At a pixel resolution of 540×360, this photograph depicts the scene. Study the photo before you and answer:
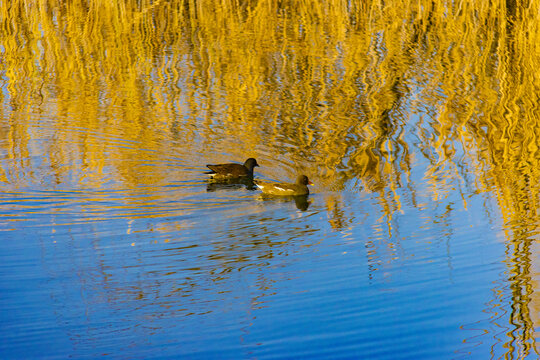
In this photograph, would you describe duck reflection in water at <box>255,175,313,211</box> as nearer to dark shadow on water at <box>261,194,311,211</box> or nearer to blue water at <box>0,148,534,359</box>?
dark shadow on water at <box>261,194,311,211</box>

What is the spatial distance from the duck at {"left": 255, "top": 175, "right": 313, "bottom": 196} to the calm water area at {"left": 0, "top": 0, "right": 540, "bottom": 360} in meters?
0.15

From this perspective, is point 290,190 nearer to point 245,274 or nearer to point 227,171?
point 227,171

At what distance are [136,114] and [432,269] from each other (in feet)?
19.9

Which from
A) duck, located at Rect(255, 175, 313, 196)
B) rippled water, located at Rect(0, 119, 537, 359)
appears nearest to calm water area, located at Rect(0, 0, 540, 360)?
rippled water, located at Rect(0, 119, 537, 359)

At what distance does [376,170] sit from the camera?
9477 mm

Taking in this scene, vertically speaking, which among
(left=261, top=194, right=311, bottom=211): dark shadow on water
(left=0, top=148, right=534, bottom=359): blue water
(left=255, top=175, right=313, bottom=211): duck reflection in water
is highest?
(left=255, top=175, right=313, bottom=211): duck reflection in water

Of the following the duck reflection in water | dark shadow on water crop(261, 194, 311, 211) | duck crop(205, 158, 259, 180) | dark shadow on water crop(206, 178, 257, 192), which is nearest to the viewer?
→ dark shadow on water crop(261, 194, 311, 211)

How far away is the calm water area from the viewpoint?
5.83 metres

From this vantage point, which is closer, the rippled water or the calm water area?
the rippled water

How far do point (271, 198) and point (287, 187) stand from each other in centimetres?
24

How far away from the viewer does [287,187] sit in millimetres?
8883

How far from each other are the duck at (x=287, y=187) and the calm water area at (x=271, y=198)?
148 millimetres

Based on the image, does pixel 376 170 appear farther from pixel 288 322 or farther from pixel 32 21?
pixel 32 21

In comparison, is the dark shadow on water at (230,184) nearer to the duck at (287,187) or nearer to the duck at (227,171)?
the duck at (227,171)
